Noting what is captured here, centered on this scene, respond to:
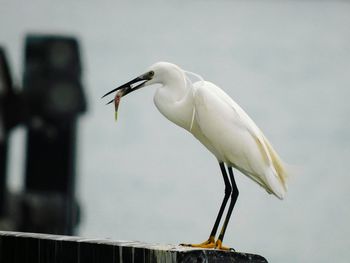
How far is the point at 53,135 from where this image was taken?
10.7 meters

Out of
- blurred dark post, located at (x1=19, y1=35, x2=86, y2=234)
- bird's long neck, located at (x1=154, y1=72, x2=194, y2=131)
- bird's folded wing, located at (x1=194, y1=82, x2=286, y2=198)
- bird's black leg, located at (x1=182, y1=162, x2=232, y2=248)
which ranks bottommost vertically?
bird's black leg, located at (x1=182, y1=162, x2=232, y2=248)

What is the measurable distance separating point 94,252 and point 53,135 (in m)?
7.69

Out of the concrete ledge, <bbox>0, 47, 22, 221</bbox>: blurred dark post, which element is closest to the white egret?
the concrete ledge

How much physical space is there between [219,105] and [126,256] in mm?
1263

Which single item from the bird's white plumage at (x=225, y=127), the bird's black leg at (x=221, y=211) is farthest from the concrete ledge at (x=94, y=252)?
the bird's white plumage at (x=225, y=127)

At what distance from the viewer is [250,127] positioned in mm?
4023

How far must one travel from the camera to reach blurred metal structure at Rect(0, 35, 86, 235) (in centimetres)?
981

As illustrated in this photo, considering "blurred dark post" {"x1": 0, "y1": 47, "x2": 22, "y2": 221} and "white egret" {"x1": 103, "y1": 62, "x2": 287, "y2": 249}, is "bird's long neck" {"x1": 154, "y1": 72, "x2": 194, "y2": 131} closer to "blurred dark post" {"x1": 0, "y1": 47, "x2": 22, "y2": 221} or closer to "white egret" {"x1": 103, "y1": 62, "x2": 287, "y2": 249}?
"white egret" {"x1": 103, "y1": 62, "x2": 287, "y2": 249}

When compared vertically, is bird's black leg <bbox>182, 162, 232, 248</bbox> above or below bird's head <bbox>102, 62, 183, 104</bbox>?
below

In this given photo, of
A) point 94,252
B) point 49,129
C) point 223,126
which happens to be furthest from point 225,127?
point 49,129

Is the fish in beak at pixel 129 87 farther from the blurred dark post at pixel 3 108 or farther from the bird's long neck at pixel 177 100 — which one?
the blurred dark post at pixel 3 108

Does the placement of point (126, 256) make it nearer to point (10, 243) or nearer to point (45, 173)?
point (10, 243)

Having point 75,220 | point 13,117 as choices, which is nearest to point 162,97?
point 75,220

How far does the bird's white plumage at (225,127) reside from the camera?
3.95m
